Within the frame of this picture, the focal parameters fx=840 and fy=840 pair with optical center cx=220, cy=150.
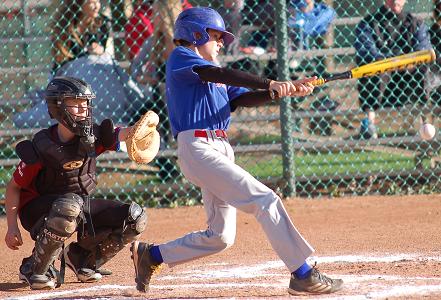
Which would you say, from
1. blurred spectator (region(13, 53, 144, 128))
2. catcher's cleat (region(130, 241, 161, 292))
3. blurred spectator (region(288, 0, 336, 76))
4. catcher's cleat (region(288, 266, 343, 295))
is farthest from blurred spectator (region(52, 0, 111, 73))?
catcher's cleat (region(288, 266, 343, 295))

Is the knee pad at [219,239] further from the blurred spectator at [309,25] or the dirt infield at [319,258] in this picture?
the blurred spectator at [309,25]

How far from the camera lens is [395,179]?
25.4 ft

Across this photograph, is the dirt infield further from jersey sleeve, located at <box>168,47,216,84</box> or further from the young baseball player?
jersey sleeve, located at <box>168,47,216,84</box>

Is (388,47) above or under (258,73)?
above

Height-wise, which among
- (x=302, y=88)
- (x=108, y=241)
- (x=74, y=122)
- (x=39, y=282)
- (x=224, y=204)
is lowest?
(x=39, y=282)

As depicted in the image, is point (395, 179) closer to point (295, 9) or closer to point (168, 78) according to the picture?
point (295, 9)

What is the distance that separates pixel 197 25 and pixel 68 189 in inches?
43.4

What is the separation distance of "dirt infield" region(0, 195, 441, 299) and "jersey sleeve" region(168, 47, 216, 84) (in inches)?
40.5

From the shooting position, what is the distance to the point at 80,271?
177 inches

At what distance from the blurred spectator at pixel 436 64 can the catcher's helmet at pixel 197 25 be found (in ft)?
13.8

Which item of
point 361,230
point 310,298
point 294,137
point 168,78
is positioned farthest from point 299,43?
point 310,298

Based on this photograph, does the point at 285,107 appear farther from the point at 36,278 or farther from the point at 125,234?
the point at 36,278

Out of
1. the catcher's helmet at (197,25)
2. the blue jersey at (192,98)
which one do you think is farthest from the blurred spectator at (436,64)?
the blue jersey at (192,98)

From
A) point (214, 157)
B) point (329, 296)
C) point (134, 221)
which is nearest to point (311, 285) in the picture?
point (329, 296)
